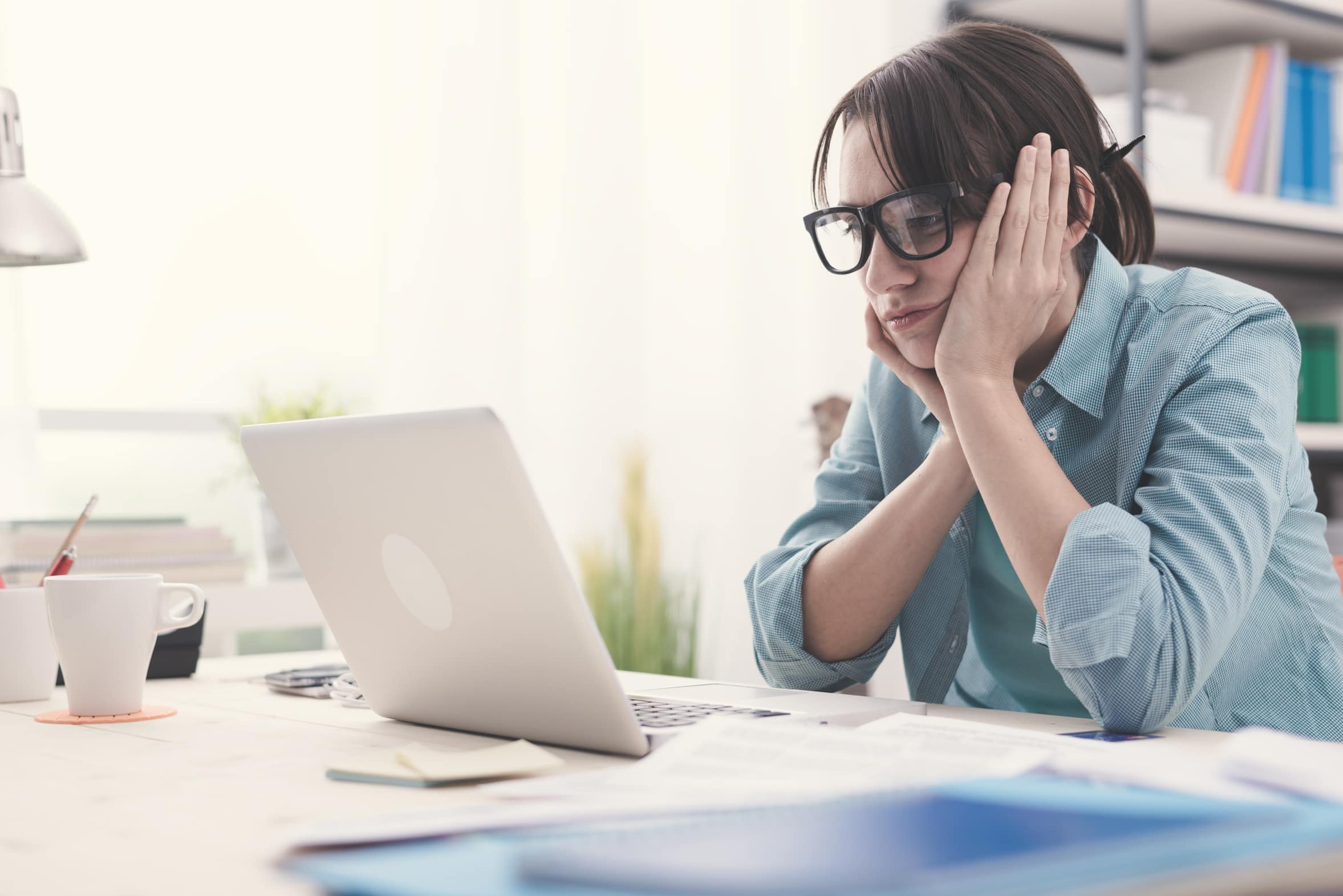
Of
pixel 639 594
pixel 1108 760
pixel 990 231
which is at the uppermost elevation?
pixel 990 231

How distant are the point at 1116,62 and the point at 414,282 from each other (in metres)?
1.56

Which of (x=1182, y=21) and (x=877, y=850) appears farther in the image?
(x=1182, y=21)

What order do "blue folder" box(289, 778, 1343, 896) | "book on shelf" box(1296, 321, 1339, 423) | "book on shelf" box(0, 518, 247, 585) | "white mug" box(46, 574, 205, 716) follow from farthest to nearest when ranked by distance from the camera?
"book on shelf" box(1296, 321, 1339, 423) < "book on shelf" box(0, 518, 247, 585) < "white mug" box(46, 574, 205, 716) < "blue folder" box(289, 778, 1343, 896)

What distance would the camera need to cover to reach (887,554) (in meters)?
1.16

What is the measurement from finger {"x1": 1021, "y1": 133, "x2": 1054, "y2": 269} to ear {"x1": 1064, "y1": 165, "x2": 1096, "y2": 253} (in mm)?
69

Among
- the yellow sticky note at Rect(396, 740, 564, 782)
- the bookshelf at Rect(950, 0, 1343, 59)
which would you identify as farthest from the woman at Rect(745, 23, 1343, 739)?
the bookshelf at Rect(950, 0, 1343, 59)

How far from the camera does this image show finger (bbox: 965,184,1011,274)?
3.70ft

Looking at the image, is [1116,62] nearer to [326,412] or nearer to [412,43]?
[412,43]

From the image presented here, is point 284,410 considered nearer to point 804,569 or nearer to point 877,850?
point 804,569

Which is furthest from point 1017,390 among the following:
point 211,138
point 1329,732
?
point 211,138

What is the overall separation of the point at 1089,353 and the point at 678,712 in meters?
0.53

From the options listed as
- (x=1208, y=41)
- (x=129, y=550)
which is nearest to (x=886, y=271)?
(x=129, y=550)

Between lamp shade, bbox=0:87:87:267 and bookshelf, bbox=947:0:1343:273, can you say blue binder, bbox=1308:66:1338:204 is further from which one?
lamp shade, bbox=0:87:87:267

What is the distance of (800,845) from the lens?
0.42 metres
